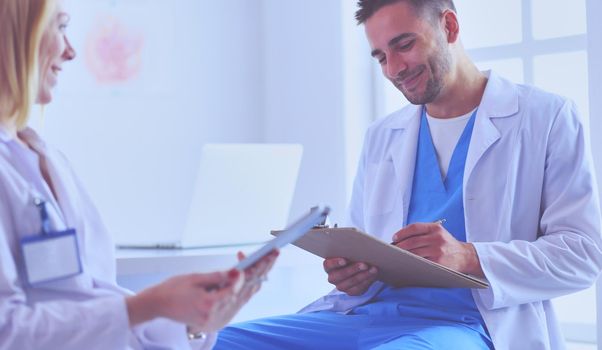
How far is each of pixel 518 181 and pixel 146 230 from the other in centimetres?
213

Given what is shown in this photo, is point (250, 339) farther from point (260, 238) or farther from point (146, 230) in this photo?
point (146, 230)

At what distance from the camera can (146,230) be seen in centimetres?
362

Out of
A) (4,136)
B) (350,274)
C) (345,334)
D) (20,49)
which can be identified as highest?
(20,49)

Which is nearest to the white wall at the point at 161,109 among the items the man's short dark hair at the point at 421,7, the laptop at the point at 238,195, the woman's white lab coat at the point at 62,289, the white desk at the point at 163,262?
the laptop at the point at 238,195

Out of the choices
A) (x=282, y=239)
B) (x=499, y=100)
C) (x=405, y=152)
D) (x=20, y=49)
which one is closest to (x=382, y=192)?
(x=405, y=152)

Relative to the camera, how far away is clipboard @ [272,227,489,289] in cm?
157

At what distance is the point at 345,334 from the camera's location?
5.95 feet

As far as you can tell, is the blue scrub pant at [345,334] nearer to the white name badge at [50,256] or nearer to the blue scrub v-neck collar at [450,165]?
the blue scrub v-neck collar at [450,165]

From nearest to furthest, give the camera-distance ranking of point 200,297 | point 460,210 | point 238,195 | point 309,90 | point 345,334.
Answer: point 200,297 → point 345,334 → point 460,210 → point 238,195 → point 309,90

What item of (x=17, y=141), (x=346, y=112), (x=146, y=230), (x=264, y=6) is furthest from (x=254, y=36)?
(x=17, y=141)

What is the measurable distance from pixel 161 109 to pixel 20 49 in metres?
2.50

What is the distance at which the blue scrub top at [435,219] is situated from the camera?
181 cm

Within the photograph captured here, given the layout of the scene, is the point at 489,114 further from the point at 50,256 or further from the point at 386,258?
the point at 50,256

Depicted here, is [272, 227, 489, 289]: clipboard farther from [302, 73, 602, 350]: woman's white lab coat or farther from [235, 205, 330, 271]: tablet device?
[235, 205, 330, 271]: tablet device
